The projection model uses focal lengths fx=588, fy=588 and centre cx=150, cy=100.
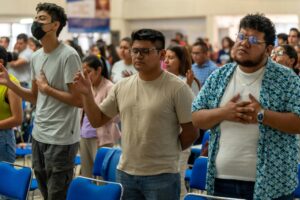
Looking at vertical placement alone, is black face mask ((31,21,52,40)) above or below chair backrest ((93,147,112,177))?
above

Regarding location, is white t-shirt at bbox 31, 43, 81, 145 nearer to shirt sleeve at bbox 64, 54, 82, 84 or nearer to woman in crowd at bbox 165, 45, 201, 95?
shirt sleeve at bbox 64, 54, 82, 84

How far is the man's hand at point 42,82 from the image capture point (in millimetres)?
3932

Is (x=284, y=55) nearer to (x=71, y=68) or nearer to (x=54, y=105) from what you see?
(x=71, y=68)

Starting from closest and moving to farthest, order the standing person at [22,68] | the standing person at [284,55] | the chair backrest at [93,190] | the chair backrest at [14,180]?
the chair backrest at [93,190]
the chair backrest at [14,180]
the standing person at [284,55]
the standing person at [22,68]

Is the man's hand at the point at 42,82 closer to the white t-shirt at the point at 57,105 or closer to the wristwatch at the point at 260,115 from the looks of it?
the white t-shirt at the point at 57,105

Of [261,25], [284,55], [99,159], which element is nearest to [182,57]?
[284,55]

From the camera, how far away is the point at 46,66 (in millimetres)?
4055

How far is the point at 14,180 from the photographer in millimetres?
3777

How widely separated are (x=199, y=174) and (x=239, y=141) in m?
1.34

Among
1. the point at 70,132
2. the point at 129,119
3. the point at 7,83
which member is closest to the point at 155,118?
the point at 129,119

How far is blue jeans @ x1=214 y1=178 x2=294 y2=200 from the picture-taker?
9.52 ft

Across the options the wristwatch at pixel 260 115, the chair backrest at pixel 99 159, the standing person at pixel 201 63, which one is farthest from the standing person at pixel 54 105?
the standing person at pixel 201 63

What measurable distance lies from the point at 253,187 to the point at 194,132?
0.64 m

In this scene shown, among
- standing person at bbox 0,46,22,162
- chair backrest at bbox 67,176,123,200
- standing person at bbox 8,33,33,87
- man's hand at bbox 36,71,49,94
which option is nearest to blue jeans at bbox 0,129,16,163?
standing person at bbox 0,46,22,162
